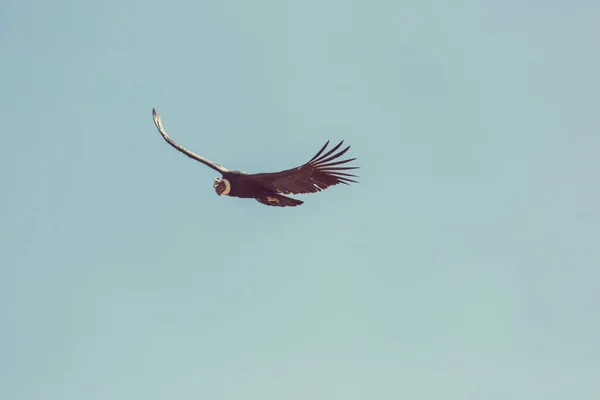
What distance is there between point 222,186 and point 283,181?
2.24 meters

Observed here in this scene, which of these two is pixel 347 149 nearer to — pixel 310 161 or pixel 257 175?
pixel 310 161

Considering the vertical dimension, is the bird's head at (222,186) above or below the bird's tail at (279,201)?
above

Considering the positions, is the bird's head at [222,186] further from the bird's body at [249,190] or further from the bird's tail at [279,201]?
the bird's tail at [279,201]

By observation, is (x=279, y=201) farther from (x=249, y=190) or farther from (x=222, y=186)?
(x=222, y=186)

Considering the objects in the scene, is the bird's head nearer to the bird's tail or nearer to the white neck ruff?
the white neck ruff

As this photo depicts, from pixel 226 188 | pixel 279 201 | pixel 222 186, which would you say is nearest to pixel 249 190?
pixel 226 188

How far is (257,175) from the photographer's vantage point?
31.6 metres

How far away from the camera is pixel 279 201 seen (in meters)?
32.0

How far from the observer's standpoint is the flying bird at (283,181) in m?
30.2

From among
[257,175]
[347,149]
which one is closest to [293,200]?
[257,175]

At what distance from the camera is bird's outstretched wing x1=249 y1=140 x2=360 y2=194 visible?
30.1 meters

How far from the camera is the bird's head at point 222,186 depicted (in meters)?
32.5

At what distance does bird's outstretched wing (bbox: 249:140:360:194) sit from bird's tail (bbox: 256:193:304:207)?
0.21m

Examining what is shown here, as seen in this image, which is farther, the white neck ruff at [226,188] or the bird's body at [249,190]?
the white neck ruff at [226,188]
